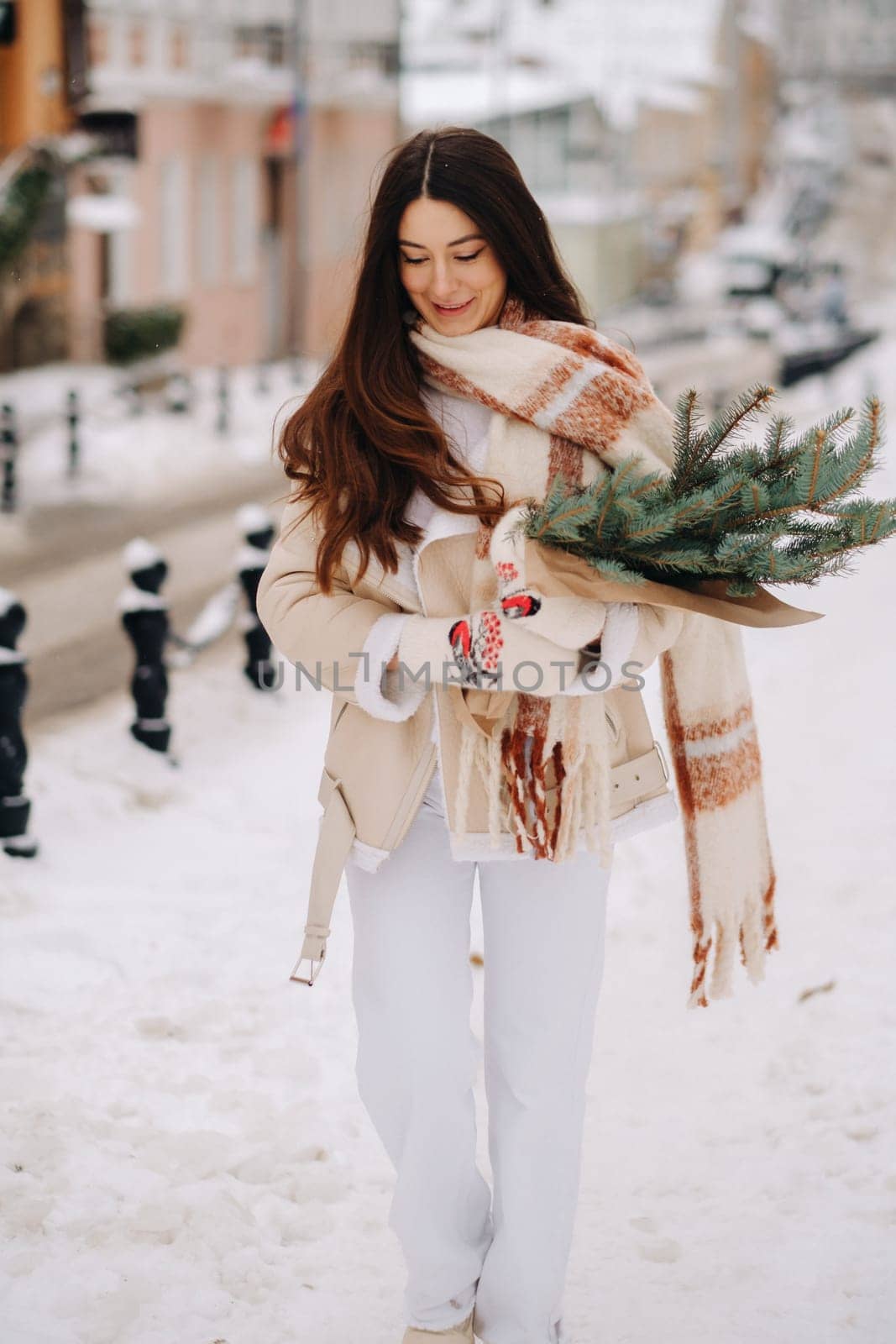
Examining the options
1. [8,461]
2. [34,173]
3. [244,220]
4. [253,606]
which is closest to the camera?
[253,606]

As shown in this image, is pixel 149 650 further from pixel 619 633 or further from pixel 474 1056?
pixel 619 633

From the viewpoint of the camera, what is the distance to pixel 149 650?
607 centimetres

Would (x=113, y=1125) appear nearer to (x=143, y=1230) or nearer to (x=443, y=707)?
(x=143, y=1230)

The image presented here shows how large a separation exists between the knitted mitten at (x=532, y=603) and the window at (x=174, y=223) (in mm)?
23730

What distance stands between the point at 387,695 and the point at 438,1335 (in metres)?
1.09

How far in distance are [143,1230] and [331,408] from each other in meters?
1.73

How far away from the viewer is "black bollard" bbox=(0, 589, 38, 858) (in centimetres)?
489

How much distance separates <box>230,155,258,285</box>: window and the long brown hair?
83.6ft

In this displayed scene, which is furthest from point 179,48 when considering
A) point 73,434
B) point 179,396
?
point 73,434

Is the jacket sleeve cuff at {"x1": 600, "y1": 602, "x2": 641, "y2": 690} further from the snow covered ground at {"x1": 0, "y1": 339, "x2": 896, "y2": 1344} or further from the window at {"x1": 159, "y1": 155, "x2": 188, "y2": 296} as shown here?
the window at {"x1": 159, "y1": 155, "x2": 188, "y2": 296}

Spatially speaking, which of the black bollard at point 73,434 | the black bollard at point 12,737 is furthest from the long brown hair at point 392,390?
the black bollard at point 73,434

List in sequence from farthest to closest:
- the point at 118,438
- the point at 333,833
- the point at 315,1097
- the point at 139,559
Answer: the point at 118,438, the point at 139,559, the point at 315,1097, the point at 333,833

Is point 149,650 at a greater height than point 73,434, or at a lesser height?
greater

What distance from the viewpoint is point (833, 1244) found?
10.00 ft
